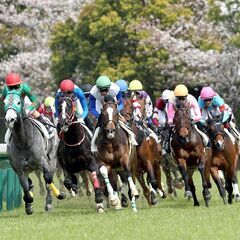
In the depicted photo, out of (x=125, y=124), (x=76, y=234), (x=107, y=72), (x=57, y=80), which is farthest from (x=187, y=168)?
(x=57, y=80)

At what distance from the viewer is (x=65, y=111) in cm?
1802

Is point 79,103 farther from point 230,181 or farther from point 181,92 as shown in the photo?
point 230,181

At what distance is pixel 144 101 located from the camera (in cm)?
2081

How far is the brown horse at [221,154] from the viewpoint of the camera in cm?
1987

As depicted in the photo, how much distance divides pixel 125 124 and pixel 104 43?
28847 mm

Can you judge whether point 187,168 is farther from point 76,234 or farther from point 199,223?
point 76,234

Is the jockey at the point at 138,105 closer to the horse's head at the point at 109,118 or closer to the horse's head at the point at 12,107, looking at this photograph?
the horse's head at the point at 109,118

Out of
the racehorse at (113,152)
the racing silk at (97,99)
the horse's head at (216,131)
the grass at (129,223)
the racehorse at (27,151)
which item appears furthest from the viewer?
the horse's head at (216,131)

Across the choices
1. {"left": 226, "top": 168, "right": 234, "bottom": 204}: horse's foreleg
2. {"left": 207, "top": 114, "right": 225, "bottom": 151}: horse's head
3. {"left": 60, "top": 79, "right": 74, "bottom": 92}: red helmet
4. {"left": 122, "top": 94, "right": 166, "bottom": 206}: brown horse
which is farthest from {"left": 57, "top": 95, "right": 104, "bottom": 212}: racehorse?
{"left": 226, "top": 168, "right": 234, "bottom": 204}: horse's foreleg

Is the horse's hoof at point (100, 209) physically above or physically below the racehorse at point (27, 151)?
below

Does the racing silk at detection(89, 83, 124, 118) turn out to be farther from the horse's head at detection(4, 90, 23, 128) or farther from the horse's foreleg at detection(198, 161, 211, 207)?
the horse's foreleg at detection(198, 161, 211, 207)

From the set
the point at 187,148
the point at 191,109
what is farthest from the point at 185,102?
the point at 187,148

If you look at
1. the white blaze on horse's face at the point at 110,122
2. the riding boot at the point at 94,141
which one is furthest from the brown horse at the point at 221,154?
the white blaze on horse's face at the point at 110,122

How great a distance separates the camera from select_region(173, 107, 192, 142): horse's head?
18734 millimetres
